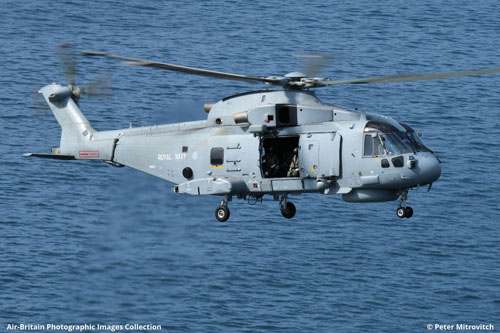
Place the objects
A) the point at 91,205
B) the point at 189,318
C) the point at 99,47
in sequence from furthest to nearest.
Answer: the point at 99,47
the point at 91,205
the point at 189,318

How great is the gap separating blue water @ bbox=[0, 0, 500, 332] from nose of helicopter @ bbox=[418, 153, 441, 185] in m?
23.1

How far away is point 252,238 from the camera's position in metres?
88.5

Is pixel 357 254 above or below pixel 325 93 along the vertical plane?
below

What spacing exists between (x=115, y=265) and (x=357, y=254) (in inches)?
880

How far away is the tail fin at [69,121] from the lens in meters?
41.8

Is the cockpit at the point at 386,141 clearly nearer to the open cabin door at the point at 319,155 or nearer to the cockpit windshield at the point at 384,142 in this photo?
the cockpit windshield at the point at 384,142

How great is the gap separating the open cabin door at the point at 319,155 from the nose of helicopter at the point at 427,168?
297 centimetres

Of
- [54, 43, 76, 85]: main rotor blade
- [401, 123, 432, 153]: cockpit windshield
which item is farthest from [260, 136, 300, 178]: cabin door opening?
[54, 43, 76, 85]: main rotor blade

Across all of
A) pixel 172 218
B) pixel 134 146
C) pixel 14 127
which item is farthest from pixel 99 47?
pixel 134 146

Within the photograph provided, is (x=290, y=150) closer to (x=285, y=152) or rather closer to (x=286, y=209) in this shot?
(x=285, y=152)

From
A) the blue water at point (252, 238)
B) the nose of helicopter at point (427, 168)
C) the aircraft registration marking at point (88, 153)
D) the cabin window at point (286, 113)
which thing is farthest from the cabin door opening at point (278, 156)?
the blue water at point (252, 238)

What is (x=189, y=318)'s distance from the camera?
3238 inches

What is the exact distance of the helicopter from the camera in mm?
35406

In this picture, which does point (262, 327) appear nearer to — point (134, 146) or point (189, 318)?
point (189, 318)
